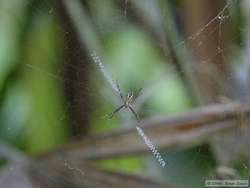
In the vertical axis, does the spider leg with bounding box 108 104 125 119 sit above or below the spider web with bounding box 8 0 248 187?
below

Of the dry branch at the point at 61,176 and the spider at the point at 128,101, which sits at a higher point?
the spider at the point at 128,101

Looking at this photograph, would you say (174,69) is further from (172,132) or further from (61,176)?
(61,176)

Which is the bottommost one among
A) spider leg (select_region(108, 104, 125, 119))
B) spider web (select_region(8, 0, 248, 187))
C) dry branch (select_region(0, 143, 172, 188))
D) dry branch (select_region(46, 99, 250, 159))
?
dry branch (select_region(0, 143, 172, 188))

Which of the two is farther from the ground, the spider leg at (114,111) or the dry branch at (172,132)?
the spider leg at (114,111)

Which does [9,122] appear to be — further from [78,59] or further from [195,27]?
[195,27]

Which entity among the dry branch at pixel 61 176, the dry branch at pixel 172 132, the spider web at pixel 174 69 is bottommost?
the dry branch at pixel 61 176

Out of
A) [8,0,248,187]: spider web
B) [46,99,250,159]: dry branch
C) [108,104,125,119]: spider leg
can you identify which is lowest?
[46,99,250,159]: dry branch

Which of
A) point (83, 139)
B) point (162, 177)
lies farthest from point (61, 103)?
point (162, 177)

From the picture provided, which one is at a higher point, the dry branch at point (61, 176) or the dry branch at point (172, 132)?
the dry branch at point (172, 132)

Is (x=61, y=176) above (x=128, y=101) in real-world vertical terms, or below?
below

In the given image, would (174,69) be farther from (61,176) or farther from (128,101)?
(61,176)

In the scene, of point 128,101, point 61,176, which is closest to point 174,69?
point 128,101

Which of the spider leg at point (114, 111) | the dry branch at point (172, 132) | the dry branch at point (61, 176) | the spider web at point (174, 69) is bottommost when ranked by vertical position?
the dry branch at point (61, 176)

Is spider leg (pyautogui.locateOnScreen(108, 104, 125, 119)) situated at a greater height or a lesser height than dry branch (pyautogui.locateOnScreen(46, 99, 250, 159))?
greater
